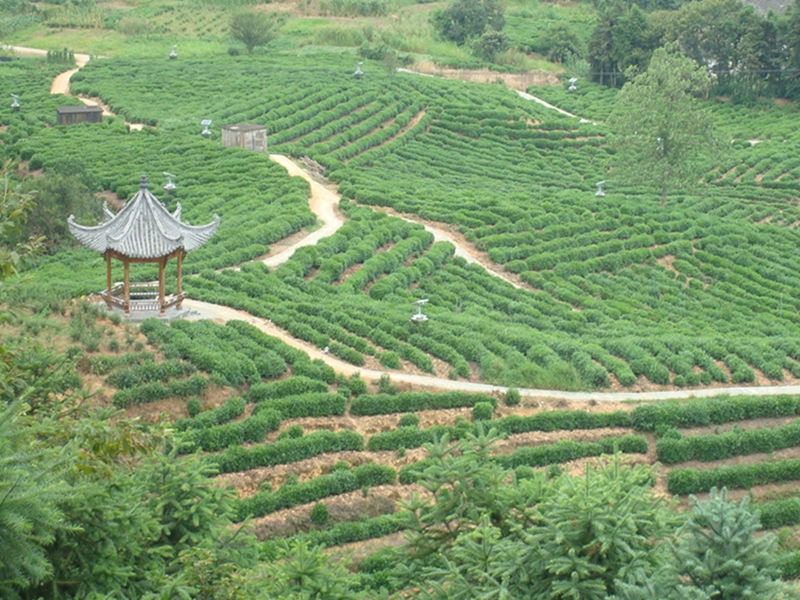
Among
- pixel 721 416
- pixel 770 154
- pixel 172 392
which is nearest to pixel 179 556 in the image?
pixel 172 392

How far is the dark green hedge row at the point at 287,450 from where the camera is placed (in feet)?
75.2

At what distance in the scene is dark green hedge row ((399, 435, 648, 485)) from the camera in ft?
82.1

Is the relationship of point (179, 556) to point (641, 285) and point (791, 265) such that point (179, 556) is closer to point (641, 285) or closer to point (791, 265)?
point (641, 285)

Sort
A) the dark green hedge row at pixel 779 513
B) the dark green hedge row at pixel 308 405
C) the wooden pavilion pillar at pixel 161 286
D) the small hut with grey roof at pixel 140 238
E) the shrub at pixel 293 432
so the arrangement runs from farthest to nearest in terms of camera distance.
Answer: the wooden pavilion pillar at pixel 161 286
the small hut with grey roof at pixel 140 238
the dark green hedge row at pixel 308 405
the dark green hedge row at pixel 779 513
the shrub at pixel 293 432

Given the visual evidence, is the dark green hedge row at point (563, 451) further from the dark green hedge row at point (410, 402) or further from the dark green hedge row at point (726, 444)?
the dark green hedge row at point (410, 402)

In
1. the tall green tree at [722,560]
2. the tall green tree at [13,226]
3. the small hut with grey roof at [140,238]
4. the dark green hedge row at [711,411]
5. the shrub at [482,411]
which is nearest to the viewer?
the tall green tree at [722,560]

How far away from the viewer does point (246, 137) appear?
5228cm

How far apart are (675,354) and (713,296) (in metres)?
11.6

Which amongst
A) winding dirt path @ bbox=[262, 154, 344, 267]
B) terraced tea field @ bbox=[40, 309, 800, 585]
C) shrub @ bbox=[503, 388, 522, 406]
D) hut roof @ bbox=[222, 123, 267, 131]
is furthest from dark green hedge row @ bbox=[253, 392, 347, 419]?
hut roof @ bbox=[222, 123, 267, 131]

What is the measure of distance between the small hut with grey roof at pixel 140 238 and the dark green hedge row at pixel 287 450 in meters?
6.18

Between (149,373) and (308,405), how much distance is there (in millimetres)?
4093

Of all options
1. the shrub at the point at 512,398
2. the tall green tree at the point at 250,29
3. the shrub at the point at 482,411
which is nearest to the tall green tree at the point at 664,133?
the shrub at the point at 512,398

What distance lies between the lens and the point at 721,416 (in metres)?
28.3

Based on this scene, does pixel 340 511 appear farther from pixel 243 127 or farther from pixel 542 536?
pixel 243 127
